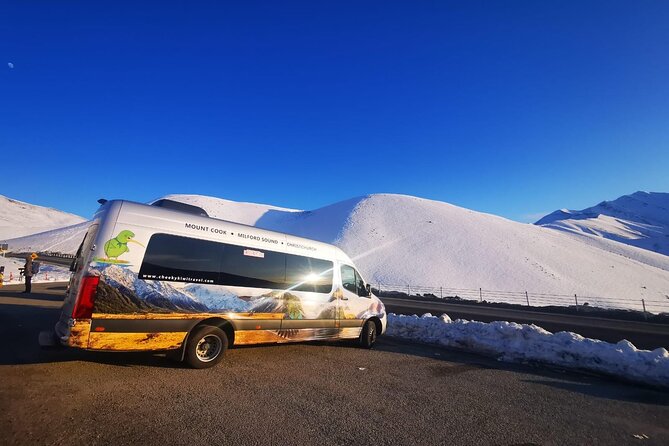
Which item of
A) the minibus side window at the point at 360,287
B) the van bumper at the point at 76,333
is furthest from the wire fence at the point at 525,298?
the van bumper at the point at 76,333

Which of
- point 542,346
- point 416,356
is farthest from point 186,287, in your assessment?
point 542,346

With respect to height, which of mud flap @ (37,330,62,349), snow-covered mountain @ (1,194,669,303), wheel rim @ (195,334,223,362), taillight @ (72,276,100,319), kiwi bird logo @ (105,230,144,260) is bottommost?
wheel rim @ (195,334,223,362)

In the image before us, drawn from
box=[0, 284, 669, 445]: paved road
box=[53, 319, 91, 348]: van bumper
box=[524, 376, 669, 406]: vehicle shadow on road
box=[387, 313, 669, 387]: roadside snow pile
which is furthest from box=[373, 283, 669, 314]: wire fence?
box=[53, 319, 91, 348]: van bumper

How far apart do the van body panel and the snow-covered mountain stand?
150 feet

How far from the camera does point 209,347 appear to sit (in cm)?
699

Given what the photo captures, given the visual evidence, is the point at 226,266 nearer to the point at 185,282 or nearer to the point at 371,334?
the point at 185,282

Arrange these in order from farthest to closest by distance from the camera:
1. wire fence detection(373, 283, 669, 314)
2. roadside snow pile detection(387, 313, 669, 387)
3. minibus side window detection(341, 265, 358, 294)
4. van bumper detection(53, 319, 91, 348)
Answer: wire fence detection(373, 283, 669, 314) < minibus side window detection(341, 265, 358, 294) < roadside snow pile detection(387, 313, 669, 387) < van bumper detection(53, 319, 91, 348)

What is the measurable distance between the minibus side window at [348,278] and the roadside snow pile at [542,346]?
116 inches

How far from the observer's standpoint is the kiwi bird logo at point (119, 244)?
5812mm

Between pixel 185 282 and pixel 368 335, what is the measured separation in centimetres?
552

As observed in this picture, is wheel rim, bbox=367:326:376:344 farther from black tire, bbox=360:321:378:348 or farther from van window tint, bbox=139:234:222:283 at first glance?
van window tint, bbox=139:234:222:283

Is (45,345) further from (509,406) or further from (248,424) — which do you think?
(509,406)

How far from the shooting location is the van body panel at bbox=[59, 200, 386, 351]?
5.75 m

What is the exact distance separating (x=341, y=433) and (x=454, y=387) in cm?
300
